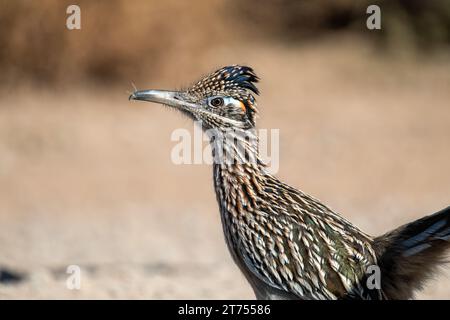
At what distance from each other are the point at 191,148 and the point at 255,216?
23.0 ft

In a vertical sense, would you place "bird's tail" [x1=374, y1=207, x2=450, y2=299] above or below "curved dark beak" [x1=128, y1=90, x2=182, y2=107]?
below

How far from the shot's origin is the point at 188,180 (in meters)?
12.7

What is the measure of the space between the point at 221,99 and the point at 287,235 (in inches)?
45.7

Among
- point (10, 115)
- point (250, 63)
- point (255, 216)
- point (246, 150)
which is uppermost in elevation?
point (250, 63)

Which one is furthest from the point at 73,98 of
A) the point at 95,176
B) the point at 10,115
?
the point at 95,176

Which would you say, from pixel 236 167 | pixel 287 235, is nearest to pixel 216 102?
pixel 236 167

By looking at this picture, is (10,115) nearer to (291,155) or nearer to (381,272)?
(291,155)

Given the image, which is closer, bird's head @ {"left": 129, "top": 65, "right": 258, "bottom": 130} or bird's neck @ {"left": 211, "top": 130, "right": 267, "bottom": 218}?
bird's neck @ {"left": 211, "top": 130, "right": 267, "bottom": 218}

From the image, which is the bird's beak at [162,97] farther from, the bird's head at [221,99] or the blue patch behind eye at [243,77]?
the blue patch behind eye at [243,77]

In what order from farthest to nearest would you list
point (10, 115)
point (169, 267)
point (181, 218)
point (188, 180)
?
point (10, 115) < point (188, 180) < point (181, 218) < point (169, 267)

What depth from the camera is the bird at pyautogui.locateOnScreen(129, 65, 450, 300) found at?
5.77 metres

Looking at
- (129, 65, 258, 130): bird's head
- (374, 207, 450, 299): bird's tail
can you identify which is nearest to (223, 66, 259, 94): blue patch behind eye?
(129, 65, 258, 130): bird's head

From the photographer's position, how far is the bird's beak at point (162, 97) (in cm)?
647

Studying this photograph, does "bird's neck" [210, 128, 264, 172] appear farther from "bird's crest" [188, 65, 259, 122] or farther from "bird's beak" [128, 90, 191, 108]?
"bird's beak" [128, 90, 191, 108]
